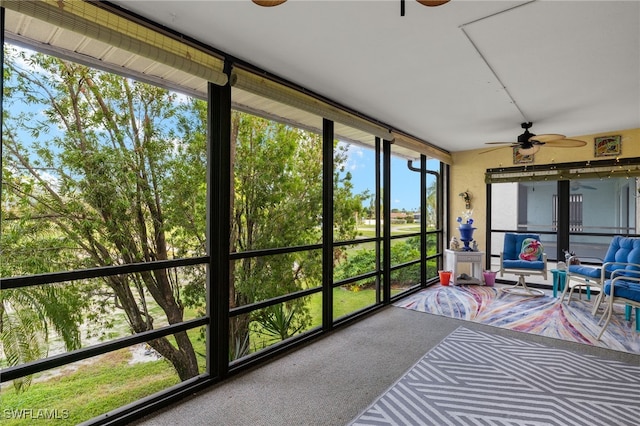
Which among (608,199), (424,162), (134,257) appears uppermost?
(424,162)

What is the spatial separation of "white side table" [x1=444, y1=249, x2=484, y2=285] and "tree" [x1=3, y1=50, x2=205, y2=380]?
418 centimetres

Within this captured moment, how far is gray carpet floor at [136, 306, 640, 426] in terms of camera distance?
2008 millimetres

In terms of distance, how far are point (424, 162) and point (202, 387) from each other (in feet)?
15.0

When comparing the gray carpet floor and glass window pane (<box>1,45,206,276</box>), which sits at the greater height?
glass window pane (<box>1,45,206,276</box>)

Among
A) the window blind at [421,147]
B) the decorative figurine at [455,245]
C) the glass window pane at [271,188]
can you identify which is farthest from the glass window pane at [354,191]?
the decorative figurine at [455,245]

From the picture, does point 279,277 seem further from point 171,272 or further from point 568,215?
point 568,215

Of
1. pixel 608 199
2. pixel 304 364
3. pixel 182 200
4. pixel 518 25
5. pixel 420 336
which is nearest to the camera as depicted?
pixel 518 25

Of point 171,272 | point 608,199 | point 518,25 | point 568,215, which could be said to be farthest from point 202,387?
point 608,199

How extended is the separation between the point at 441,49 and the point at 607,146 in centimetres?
415

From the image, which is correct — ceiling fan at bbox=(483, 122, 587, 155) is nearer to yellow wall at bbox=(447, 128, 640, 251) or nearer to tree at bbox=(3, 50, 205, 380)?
yellow wall at bbox=(447, 128, 640, 251)

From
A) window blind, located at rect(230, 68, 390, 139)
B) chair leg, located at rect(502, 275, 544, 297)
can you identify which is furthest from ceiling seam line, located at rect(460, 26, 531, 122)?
chair leg, located at rect(502, 275, 544, 297)

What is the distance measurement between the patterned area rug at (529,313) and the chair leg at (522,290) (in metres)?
0.14

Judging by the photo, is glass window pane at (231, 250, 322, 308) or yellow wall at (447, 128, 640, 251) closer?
glass window pane at (231, 250, 322, 308)

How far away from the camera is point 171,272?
3.08 meters
